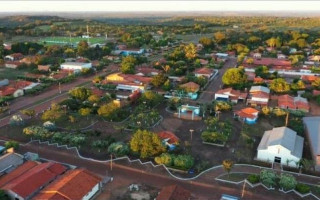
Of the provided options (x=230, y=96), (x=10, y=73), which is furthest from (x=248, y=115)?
(x=10, y=73)

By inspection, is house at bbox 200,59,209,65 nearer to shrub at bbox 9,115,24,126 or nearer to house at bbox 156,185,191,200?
shrub at bbox 9,115,24,126

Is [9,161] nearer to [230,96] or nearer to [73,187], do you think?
[73,187]

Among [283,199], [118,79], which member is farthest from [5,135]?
[283,199]

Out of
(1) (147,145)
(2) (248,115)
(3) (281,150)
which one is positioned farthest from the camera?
(2) (248,115)

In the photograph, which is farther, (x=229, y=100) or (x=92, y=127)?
(x=229, y=100)

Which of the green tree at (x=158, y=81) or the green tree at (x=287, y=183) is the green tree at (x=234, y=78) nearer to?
the green tree at (x=158, y=81)

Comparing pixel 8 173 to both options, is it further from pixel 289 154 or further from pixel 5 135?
pixel 289 154
